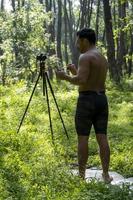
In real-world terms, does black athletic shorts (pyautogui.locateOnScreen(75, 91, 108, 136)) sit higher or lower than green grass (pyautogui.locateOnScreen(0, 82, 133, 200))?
higher

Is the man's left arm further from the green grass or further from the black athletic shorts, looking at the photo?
the green grass

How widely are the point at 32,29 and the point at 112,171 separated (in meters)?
17.4

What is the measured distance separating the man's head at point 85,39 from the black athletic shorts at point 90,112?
648 mm

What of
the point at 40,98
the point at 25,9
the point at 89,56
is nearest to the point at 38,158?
the point at 89,56

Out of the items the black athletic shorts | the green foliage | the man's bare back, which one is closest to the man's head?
the man's bare back

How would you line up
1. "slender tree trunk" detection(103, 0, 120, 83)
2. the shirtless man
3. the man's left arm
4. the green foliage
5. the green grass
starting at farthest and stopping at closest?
the green foliage, "slender tree trunk" detection(103, 0, 120, 83), the shirtless man, the man's left arm, the green grass

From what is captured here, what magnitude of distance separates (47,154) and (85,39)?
221cm

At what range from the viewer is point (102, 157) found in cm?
693

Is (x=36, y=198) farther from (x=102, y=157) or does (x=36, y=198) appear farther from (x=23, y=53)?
(x=23, y=53)

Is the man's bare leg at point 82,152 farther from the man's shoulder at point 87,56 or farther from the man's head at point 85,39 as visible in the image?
the man's head at point 85,39

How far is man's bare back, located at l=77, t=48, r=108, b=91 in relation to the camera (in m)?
6.73

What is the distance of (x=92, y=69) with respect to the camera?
6.79 m

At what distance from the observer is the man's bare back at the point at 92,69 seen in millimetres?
6727

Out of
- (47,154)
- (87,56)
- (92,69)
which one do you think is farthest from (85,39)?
(47,154)
